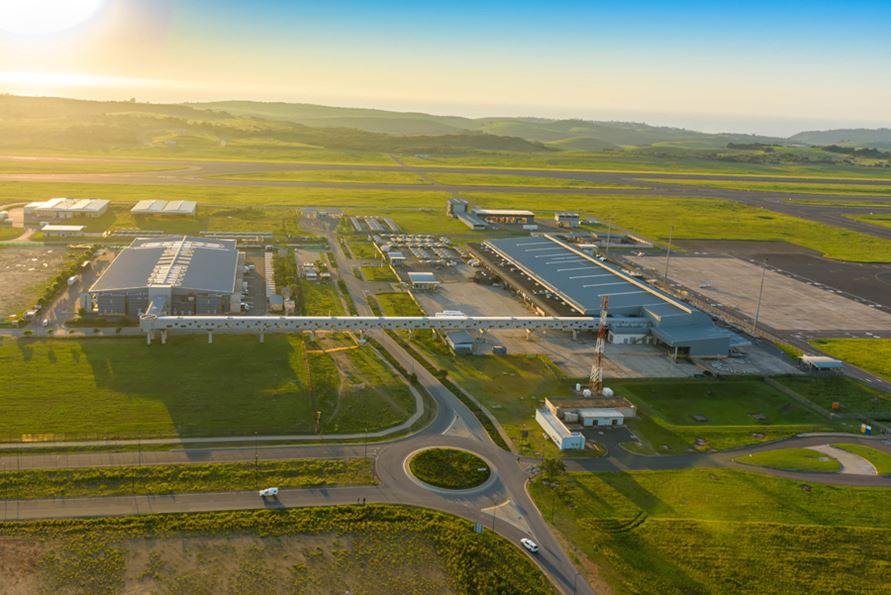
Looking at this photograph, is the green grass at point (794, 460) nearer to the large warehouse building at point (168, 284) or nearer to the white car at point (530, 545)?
the white car at point (530, 545)

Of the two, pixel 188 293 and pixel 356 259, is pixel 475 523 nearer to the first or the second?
pixel 188 293

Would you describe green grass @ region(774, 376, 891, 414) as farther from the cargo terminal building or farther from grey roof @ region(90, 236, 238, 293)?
grey roof @ region(90, 236, 238, 293)

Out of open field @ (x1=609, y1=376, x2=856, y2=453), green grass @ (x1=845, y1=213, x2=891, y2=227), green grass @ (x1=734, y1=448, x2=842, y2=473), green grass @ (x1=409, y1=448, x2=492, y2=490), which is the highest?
green grass @ (x1=845, y1=213, x2=891, y2=227)

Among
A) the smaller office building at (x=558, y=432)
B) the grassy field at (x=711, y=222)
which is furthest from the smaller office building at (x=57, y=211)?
the smaller office building at (x=558, y=432)

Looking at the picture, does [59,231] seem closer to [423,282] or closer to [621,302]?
[423,282]

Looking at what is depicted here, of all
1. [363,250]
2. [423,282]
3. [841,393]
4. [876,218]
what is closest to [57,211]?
[363,250]

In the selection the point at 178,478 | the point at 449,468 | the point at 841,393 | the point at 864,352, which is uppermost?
the point at 864,352

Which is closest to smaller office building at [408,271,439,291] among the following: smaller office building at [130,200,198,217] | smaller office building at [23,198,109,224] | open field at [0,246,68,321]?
open field at [0,246,68,321]
